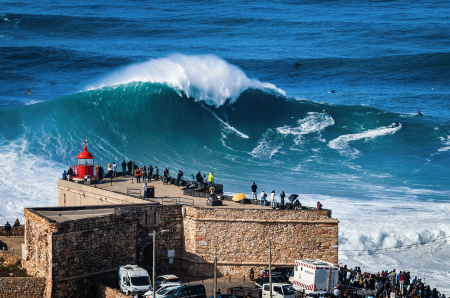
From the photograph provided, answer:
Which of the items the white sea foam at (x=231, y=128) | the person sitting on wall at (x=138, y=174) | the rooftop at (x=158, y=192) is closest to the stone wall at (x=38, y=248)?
the rooftop at (x=158, y=192)

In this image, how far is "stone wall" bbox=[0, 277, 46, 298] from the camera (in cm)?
2220

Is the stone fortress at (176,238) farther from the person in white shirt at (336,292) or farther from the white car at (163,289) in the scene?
the white car at (163,289)

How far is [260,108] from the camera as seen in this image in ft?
174

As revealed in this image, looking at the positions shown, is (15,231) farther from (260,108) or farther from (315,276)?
(260,108)

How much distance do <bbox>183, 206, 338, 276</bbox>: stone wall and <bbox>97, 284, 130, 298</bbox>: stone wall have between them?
4.18m

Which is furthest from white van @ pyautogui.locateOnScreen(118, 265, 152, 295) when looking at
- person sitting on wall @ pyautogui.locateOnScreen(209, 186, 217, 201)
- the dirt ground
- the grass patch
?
the dirt ground

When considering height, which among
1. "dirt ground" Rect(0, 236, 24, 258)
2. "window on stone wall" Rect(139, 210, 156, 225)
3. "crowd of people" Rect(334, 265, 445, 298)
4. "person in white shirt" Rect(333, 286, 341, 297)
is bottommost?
"crowd of people" Rect(334, 265, 445, 298)

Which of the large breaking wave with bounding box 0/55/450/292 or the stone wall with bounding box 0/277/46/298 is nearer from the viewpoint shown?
the stone wall with bounding box 0/277/46/298

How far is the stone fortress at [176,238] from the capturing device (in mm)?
22625

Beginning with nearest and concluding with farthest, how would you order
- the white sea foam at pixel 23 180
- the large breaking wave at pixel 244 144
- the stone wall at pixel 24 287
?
1. the stone wall at pixel 24 287
2. the white sea foam at pixel 23 180
3. the large breaking wave at pixel 244 144

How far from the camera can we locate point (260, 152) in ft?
152

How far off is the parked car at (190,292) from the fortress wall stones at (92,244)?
135 inches

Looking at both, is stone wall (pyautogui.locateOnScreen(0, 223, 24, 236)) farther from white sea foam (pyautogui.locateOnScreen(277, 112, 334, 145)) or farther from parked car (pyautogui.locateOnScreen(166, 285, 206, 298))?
white sea foam (pyautogui.locateOnScreen(277, 112, 334, 145))

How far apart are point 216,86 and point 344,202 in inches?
763
